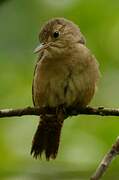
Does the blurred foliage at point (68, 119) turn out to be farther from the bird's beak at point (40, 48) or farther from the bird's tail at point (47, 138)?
the bird's beak at point (40, 48)

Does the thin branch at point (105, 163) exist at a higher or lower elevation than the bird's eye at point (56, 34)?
lower

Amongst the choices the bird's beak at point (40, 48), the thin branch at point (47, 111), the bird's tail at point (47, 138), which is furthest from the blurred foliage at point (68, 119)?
the thin branch at point (47, 111)

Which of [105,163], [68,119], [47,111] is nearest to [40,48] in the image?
[47,111]

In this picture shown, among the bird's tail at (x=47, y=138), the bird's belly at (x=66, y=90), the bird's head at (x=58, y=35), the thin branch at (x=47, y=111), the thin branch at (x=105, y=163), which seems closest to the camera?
the thin branch at (x=105, y=163)

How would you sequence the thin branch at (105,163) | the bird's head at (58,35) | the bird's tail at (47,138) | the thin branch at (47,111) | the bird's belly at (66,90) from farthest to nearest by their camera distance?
the bird's tail at (47,138) < the bird's head at (58,35) < the bird's belly at (66,90) < the thin branch at (47,111) < the thin branch at (105,163)

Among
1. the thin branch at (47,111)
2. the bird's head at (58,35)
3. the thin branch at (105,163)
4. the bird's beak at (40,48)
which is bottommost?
the thin branch at (105,163)

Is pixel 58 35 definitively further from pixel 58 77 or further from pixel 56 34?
pixel 58 77

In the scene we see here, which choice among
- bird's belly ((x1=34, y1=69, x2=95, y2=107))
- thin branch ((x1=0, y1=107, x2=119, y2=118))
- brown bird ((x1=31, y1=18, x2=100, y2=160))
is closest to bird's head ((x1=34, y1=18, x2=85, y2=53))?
brown bird ((x1=31, y1=18, x2=100, y2=160))

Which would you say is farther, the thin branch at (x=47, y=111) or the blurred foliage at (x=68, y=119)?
the blurred foliage at (x=68, y=119)

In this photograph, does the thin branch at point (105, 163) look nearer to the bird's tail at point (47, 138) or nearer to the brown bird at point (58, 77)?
the brown bird at point (58, 77)

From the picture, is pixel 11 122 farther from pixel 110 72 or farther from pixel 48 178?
pixel 110 72
